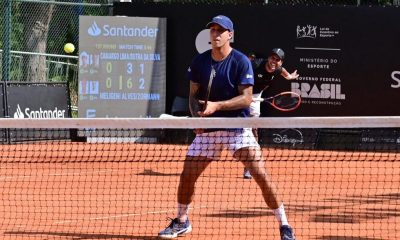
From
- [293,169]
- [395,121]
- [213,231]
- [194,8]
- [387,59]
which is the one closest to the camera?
[395,121]

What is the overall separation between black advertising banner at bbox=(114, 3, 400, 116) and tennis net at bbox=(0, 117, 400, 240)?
24.6 inches

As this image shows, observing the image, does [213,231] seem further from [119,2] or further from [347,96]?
[119,2]

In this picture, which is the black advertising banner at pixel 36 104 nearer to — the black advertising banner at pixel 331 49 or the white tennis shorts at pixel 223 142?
the black advertising banner at pixel 331 49

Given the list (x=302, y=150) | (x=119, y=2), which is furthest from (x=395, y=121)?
(x=119, y=2)

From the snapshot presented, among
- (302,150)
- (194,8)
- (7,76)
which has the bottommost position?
(302,150)

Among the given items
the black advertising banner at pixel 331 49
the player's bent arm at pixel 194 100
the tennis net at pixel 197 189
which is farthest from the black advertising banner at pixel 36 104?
the player's bent arm at pixel 194 100

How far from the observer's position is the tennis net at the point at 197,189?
7.11 metres

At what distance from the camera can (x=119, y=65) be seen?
16.4m

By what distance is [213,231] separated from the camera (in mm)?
7629

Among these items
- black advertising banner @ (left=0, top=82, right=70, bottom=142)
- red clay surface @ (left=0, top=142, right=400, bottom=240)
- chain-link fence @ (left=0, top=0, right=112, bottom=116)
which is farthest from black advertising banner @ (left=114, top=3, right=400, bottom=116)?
chain-link fence @ (left=0, top=0, right=112, bottom=116)

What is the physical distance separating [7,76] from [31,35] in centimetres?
350

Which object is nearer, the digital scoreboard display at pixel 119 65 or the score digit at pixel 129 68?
the digital scoreboard display at pixel 119 65

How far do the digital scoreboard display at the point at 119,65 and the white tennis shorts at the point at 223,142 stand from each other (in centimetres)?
940

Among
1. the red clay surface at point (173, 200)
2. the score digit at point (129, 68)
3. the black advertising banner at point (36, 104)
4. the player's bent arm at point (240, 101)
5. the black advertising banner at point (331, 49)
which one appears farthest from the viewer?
the score digit at point (129, 68)
